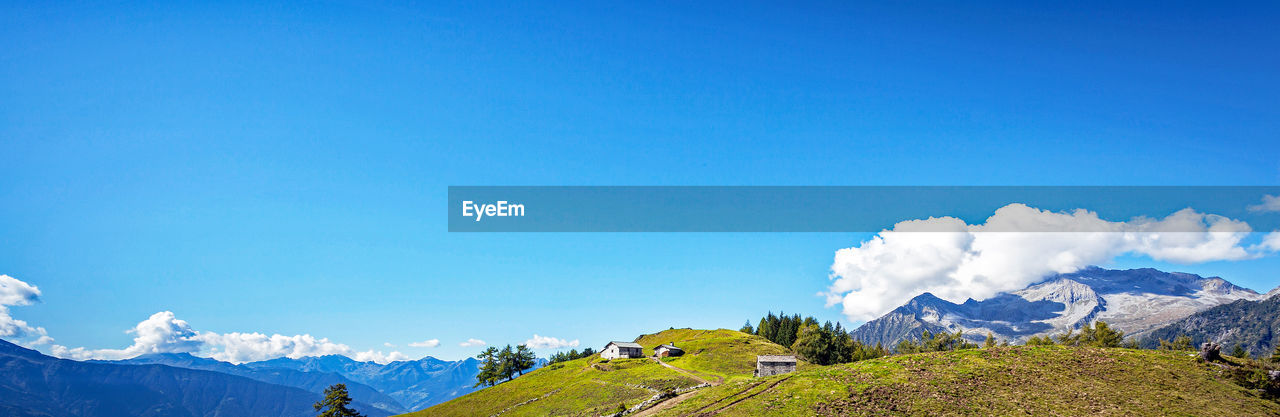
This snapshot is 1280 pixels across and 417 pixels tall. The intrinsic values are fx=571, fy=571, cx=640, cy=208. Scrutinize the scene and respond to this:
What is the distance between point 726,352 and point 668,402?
62.6 meters

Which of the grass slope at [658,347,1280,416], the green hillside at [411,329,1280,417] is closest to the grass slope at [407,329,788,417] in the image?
the green hillside at [411,329,1280,417]

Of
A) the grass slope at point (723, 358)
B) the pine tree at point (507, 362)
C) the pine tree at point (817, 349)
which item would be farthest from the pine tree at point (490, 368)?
the pine tree at point (817, 349)

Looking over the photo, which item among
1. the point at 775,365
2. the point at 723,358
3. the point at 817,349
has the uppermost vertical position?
the point at 817,349

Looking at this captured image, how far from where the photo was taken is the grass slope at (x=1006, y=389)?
4628 centimetres

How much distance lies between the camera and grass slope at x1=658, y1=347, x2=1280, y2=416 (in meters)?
46.3

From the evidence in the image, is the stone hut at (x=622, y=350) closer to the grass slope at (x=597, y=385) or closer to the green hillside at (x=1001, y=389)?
the grass slope at (x=597, y=385)

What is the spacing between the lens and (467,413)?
328 ft

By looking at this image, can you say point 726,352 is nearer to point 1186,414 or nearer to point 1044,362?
point 1044,362

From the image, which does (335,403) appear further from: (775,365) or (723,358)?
(775,365)

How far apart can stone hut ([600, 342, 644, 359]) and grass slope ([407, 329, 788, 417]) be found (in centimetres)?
787

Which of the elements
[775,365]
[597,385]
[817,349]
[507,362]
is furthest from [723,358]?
[507,362]

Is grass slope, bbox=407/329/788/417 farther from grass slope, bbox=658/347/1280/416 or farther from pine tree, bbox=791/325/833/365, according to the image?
grass slope, bbox=658/347/1280/416

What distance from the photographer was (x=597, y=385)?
9412 cm

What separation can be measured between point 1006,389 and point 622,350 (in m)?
95.5
